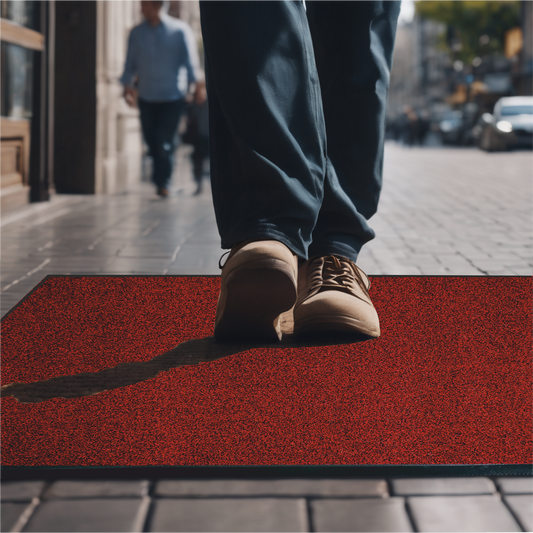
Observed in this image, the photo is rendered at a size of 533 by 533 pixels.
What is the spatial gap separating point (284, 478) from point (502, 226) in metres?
4.50

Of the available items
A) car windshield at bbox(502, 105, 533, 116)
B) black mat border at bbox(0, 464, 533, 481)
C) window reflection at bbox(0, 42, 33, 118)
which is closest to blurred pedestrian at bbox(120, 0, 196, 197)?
window reflection at bbox(0, 42, 33, 118)

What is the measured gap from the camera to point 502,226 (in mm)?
5633

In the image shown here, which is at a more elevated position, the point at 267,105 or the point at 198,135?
the point at 267,105

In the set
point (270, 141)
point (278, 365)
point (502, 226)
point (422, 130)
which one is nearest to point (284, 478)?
point (278, 365)

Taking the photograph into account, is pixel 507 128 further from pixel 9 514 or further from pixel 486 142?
pixel 9 514

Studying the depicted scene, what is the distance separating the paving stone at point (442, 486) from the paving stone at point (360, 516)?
5cm

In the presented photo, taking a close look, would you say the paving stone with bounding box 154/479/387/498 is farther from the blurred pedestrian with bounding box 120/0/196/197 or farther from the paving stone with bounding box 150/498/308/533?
the blurred pedestrian with bounding box 120/0/196/197

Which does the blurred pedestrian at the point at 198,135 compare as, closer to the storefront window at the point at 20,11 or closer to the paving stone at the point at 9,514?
the storefront window at the point at 20,11

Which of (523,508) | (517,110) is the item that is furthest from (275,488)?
(517,110)

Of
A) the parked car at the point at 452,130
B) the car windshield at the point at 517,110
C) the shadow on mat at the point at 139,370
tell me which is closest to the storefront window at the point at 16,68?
the shadow on mat at the point at 139,370

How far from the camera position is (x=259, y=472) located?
1.51 metres

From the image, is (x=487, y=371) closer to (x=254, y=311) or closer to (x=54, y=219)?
(x=254, y=311)

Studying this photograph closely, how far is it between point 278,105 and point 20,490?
1285mm

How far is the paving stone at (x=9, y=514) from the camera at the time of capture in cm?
133
